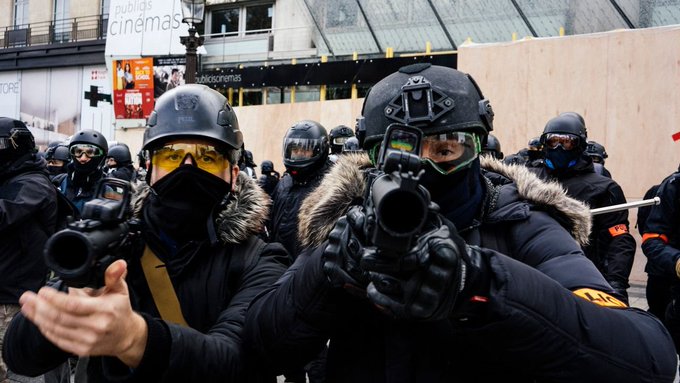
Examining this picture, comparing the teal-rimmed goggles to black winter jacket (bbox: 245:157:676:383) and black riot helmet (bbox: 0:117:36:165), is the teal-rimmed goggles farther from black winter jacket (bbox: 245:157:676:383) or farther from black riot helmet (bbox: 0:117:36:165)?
black riot helmet (bbox: 0:117:36:165)

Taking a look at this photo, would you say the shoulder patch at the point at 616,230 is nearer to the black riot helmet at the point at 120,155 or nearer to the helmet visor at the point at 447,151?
the helmet visor at the point at 447,151

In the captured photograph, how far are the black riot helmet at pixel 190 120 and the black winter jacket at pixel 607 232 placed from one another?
323 cm

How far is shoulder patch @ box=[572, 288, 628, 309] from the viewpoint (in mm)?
1657

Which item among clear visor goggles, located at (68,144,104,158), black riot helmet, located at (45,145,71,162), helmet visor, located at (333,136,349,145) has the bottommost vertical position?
black riot helmet, located at (45,145,71,162)

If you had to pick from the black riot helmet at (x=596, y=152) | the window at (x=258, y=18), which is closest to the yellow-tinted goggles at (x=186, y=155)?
the black riot helmet at (x=596, y=152)

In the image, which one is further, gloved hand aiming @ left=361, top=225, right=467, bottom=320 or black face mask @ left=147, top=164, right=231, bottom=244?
black face mask @ left=147, top=164, right=231, bottom=244

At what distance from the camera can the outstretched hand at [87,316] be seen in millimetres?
1459

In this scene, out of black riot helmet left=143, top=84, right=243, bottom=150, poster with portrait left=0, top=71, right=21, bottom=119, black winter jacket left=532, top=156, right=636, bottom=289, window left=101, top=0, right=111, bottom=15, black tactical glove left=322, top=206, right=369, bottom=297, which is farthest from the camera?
poster with portrait left=0, top=71, right=21, bottom=119

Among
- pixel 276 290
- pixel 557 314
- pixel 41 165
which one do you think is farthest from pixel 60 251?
pixel 41 165

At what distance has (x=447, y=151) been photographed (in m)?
1.85

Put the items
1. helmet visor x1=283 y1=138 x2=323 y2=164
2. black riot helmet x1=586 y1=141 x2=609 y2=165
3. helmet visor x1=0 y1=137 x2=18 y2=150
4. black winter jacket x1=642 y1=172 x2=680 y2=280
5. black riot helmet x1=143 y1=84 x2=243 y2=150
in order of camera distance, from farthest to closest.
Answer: black riot helmet x1=586 y1=141 x2=609 y2=165 → helmet visor x1=283 y1=138 x2=323 y2=164 → helmet visor x1=0 y1=137 x2=18 y2=150 → black winter jacket x1=642 y1=172 x2=680 y2=280 → black riot helmet x1=143 y1=84 x2=243 y2=150

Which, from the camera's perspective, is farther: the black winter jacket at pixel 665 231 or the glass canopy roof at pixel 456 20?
the glass canopy roof at pixel 456 20

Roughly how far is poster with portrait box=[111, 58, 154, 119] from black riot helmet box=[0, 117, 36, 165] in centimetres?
1878

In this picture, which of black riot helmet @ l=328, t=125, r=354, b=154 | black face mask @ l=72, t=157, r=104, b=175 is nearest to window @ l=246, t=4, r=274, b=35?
black riot helmet @ l=328, t=125, r=354, b=154
